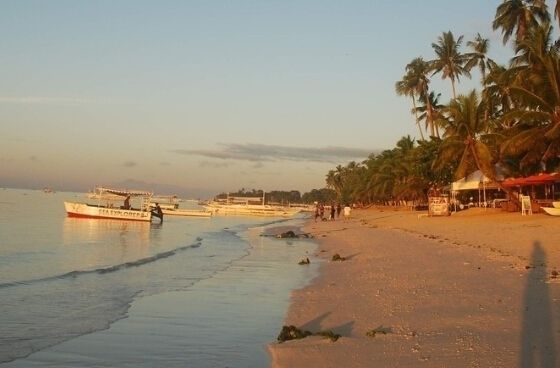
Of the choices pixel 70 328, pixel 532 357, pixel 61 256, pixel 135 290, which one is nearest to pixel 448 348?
pixel 532 357

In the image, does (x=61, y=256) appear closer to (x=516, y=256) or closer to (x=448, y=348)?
(x=516, y=256)

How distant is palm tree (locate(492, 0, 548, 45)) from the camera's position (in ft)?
135

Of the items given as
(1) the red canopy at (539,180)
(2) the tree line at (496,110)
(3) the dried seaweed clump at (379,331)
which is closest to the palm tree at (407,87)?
(2) the tree line at (496,110)

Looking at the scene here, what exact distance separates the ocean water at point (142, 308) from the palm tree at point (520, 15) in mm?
29226

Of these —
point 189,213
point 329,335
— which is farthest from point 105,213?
point 329,335

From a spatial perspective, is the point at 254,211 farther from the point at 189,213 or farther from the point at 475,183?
the point at 475,183

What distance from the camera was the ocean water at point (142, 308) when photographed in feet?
25.1

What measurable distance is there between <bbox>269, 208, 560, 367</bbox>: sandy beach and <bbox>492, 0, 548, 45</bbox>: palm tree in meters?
28.9

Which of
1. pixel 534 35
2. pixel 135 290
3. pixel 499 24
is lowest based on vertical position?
pixel 135 290

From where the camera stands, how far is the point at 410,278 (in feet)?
42.4

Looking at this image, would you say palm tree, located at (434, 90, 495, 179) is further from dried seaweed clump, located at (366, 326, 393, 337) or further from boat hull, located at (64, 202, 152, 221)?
boat hull, located at (64, 202, 152, 221)

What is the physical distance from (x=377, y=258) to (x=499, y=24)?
104 ft

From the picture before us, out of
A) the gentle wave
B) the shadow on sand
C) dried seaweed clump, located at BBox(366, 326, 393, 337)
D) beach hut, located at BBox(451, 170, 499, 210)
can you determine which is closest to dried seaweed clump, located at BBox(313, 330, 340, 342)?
dried seaweed clump, located at BBox(366, 326, 393, 337)

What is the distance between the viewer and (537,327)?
7223mm
